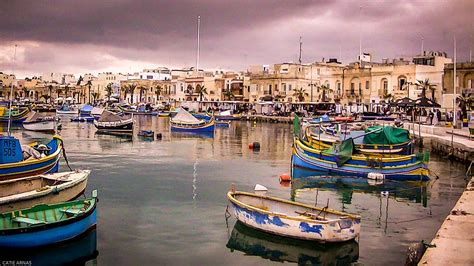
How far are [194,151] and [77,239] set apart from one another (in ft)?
83.8

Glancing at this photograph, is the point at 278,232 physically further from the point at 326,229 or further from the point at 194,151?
the point at 194,151

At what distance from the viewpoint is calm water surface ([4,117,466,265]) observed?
14047mm

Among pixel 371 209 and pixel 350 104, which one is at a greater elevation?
pixel 350 104

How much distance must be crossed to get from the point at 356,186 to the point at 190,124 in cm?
3857

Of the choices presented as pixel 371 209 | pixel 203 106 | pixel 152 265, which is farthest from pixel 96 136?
pixel 203 106

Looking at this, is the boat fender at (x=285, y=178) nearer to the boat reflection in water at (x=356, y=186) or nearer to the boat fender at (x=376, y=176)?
the boat reflection in water at (x=356, y=186)

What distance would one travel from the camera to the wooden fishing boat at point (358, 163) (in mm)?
25984

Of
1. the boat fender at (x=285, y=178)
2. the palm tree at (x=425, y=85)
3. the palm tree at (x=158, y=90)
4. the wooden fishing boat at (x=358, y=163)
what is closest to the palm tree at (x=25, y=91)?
the palm tree at (x=158, y=90)

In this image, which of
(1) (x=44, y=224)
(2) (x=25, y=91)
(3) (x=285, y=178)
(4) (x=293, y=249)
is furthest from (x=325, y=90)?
(2) (x=25, y=91)

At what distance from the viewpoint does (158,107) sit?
11144cm

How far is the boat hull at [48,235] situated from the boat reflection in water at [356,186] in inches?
388

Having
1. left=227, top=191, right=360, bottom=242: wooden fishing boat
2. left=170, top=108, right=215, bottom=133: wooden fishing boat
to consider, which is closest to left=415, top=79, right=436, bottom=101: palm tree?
left=170, top=108, right=215, bottom=133: wooden fishing boat

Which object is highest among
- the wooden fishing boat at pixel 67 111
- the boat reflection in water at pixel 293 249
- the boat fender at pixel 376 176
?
the wooden fishing boat at pixel 67 111

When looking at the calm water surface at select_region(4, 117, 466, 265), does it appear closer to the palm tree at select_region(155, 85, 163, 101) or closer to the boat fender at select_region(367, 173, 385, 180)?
the boat fender at select_region(367, 173, 385, 180)
